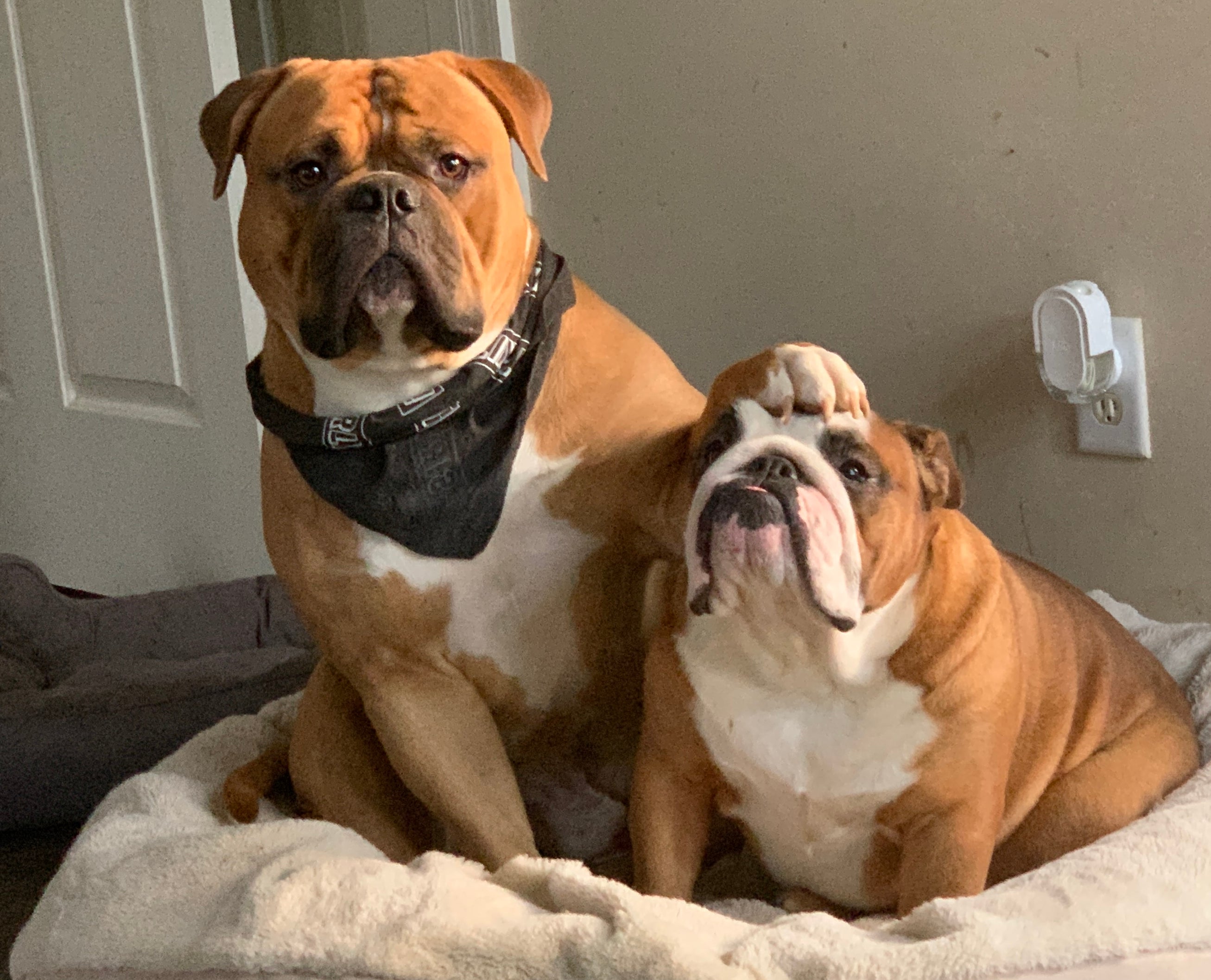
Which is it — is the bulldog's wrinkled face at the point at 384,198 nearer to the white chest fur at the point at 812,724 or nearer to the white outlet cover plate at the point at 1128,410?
the white chest fur at the point at 812,724

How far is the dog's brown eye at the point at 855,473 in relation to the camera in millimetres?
1160

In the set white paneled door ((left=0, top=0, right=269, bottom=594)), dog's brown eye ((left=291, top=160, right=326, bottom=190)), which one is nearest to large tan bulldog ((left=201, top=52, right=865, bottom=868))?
dog's brown eye ((left=291, top=160, right=326, bottom=190))

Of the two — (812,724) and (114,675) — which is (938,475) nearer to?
(812,724)

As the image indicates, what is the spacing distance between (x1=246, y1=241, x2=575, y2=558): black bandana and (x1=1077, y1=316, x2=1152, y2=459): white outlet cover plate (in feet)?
2.50

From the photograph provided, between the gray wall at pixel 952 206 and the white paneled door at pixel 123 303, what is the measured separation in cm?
70

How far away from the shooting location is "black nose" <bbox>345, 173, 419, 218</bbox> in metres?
1.21

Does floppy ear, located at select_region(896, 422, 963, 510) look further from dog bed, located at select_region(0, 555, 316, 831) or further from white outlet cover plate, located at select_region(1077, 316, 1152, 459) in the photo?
dog bed, located at select_region(0, 555, 316, 831)

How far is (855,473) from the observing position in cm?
116

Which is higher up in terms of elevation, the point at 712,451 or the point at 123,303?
the point at 712,451

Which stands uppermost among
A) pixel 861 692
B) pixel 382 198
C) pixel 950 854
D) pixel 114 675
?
pixel 382 198

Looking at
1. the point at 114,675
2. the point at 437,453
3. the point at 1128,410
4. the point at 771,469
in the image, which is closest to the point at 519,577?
the point at 437,453

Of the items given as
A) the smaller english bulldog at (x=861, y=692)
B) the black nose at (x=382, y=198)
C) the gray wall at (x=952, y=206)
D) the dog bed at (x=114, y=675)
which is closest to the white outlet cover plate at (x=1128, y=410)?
the gray wall at (x=952, y=206)

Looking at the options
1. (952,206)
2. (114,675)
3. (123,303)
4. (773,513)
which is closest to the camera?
(773,513)

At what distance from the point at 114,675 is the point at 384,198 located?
128cm
